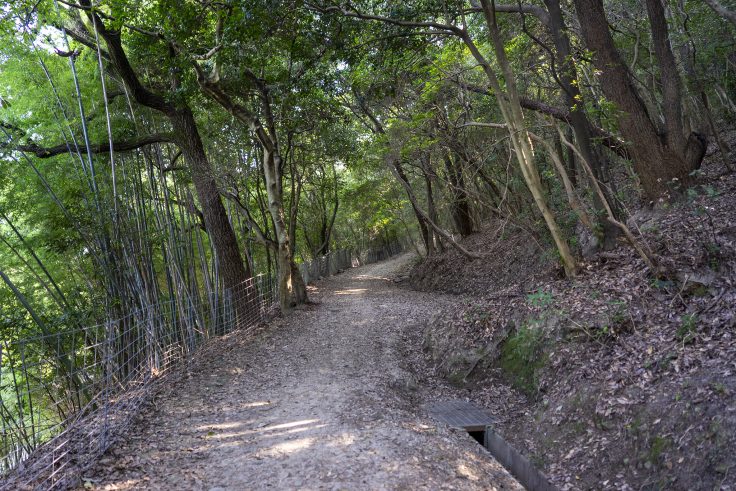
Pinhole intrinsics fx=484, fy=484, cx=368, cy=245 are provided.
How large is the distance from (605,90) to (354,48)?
326cm

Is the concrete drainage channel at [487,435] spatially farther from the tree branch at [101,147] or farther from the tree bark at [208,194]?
the tree branch at [101,147]

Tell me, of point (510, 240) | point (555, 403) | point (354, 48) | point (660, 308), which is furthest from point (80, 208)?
point (510, 240)

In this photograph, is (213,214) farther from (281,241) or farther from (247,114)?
(247,114)

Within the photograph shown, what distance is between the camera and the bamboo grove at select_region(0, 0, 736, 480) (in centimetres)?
555

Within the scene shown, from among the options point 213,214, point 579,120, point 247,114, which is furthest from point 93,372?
point 579,120

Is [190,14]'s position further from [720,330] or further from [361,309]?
[720,330]

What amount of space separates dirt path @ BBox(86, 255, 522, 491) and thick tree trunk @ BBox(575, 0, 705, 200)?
153 inches

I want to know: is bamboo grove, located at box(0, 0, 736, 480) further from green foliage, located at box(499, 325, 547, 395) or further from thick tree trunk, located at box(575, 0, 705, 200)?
green foliage, located at box(499, 325, 547, 395)

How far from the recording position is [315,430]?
13.2 feet

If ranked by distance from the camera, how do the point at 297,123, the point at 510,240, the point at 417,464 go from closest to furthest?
1. the point at 417,464
2. the point at 297,123
3. the point at 510,240

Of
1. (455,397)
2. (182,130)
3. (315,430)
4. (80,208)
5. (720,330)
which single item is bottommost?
(455,397)

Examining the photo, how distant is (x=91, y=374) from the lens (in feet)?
17.6

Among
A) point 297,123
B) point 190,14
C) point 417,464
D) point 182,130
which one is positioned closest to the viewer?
point 417,464

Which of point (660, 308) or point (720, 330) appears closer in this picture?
point (720, 330)
